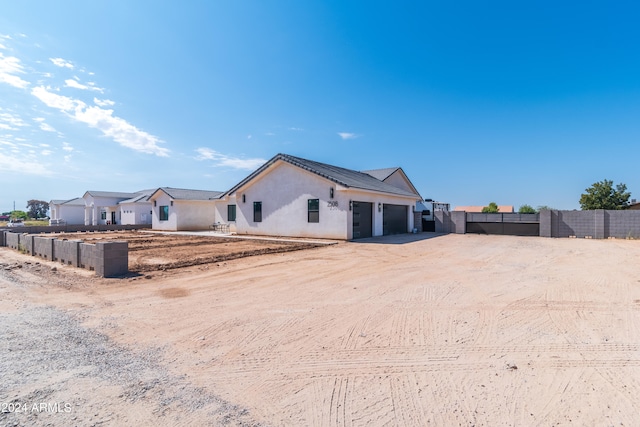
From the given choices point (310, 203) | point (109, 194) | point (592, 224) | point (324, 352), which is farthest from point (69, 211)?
point (592, 224)

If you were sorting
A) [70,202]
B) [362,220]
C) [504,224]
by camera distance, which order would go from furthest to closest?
1. [70,202]
2. [504,224]
3. [362,220]

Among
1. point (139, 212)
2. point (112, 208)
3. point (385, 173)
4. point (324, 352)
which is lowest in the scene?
point (324, 352)

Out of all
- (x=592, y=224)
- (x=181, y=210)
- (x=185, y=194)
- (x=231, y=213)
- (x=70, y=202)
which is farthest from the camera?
(x=70, y=202)

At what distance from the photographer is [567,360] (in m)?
3.61

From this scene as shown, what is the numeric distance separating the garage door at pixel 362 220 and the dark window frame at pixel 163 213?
19.2 metres

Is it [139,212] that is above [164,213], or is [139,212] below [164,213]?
above

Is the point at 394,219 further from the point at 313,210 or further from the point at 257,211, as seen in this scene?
the point at 257,211

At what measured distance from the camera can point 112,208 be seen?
39188mm

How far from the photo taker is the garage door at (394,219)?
21.9m

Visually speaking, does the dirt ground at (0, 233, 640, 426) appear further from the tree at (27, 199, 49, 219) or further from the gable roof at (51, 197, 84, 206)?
the tree at (27, 199, 49, 219)

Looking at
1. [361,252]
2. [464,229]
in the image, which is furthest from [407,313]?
[464,229]

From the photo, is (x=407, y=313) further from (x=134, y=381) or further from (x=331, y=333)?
(x=134, y=381)

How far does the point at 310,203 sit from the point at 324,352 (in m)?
15.3

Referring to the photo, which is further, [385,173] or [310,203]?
[385,173]
